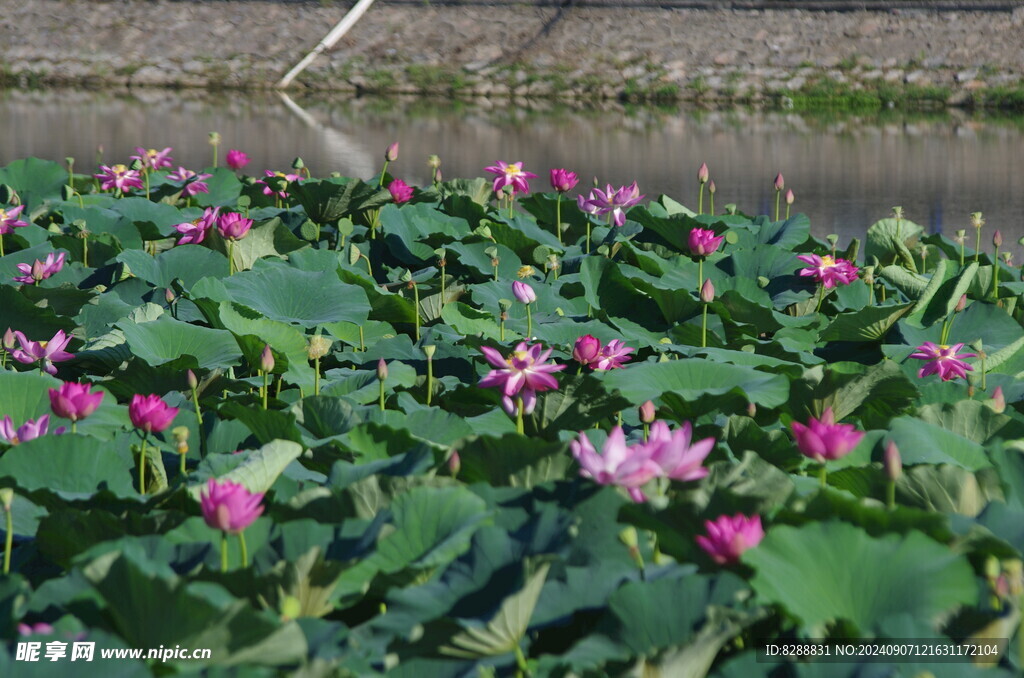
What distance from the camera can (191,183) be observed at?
3.30 m

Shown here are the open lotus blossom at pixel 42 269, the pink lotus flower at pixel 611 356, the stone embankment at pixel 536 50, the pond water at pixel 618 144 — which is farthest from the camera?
the stone embankment at pixel 536 50

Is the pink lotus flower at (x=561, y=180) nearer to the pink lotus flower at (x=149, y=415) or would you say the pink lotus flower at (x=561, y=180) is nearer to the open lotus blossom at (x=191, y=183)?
the open lotus blossom at (x=191, y=183)

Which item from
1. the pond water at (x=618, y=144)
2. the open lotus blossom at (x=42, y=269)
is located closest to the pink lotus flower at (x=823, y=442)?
the open lotus blossom at (x=42, y=269)

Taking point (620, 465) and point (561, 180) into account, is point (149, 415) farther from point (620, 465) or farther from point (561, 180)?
point (561, 180)

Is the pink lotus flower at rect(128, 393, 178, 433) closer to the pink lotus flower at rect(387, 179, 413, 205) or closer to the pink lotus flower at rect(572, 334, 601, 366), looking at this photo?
the pink lotus flower at rect(572, 334, 601, 366)

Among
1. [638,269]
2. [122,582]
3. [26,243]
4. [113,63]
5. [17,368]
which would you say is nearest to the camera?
[122,582]

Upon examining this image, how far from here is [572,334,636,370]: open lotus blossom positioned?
1725 millimetres

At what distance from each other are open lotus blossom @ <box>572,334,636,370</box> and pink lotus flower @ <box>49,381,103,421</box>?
705 millimetres

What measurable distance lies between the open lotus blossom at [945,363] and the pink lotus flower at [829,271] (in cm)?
51

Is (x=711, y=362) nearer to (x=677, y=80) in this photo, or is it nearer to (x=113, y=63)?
(x=677, y=80)

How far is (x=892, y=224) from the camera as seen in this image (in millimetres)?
2924

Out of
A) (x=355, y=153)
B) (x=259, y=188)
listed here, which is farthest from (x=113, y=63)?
(x=259, y=188)

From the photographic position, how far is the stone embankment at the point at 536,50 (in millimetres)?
13750

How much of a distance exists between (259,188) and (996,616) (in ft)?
9.26
